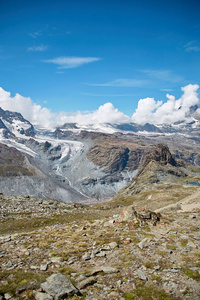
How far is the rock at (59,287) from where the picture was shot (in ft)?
37.1

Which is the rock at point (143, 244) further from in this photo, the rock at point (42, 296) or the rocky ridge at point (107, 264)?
the rock at point (42, 296)

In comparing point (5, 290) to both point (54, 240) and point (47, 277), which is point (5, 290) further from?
point (54, 240)

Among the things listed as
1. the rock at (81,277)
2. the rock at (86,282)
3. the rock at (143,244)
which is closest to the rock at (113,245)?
the rock at (143,244)

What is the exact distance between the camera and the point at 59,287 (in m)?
11.9

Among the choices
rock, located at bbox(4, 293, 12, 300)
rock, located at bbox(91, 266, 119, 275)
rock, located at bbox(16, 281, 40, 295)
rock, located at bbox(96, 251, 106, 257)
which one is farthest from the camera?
rock, located at bbox(96, 251, 106, 257)

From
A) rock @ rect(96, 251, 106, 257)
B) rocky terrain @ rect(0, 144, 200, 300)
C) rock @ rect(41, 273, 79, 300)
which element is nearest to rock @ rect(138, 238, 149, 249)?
rocky terrain @ rect(0, 144, 200, 300)

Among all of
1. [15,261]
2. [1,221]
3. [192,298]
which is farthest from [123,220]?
[1,221]

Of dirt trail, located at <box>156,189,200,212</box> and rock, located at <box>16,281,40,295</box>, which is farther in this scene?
dirt trail, located at <box>156,189,200,212</box>

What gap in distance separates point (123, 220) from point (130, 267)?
14537 millimetres

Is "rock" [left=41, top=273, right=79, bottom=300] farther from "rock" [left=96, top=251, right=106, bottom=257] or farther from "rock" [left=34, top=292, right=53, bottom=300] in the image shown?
"rock" [left=96, top=251, right=106, bottom=257]

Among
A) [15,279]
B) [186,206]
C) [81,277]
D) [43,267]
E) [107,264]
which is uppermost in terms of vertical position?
[81,277]

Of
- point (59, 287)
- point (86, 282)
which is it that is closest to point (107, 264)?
point (86, 282)

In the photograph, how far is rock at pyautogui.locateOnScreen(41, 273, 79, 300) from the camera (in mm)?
11305

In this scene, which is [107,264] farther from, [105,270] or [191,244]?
[191,244]
